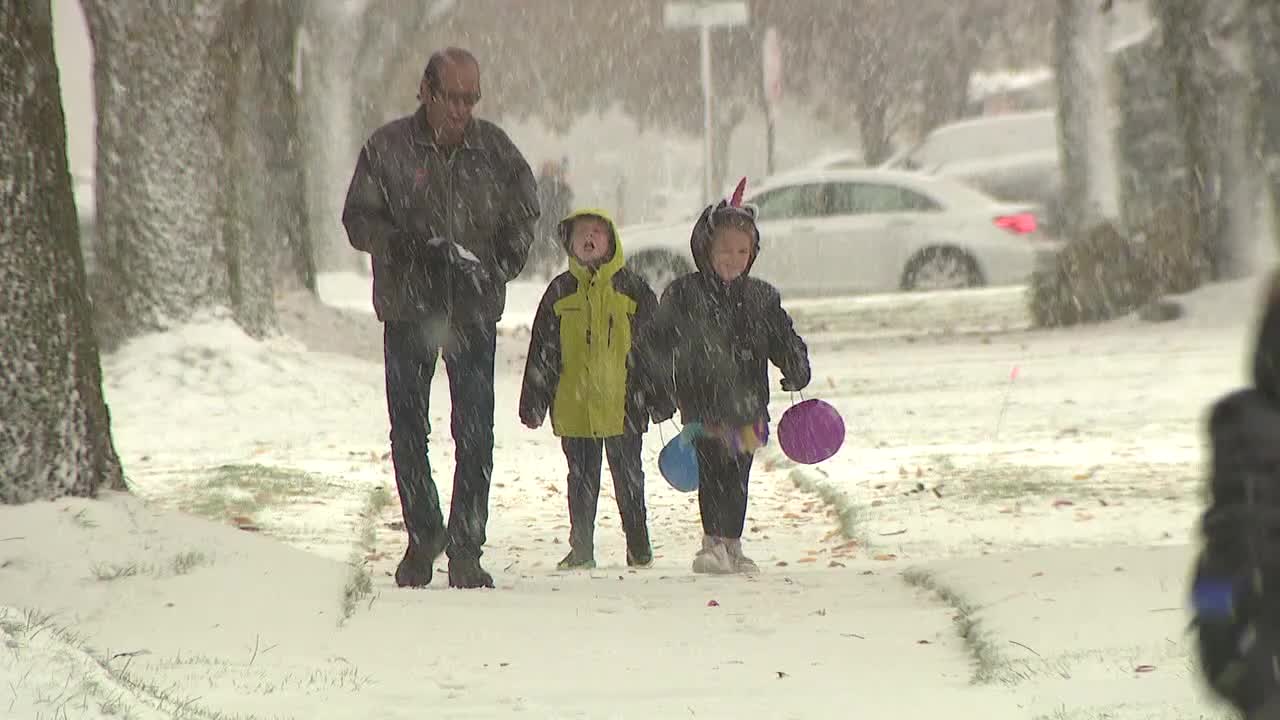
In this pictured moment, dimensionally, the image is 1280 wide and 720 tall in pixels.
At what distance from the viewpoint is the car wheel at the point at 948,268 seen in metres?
23.4

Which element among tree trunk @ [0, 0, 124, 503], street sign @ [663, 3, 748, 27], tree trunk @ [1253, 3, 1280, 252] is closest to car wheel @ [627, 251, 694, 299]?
street sign @ [663, 3, 748, 27]

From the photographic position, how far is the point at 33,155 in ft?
22.7

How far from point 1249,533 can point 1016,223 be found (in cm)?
2052

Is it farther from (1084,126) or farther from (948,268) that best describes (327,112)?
(1084,126)

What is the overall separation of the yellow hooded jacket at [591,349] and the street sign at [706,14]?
18.1m

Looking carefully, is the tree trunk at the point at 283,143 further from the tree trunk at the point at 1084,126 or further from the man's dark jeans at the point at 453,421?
the man's dark jeans at the point at 453,421

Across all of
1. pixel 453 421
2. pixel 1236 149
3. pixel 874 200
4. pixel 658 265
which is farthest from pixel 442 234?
pixel 874 200

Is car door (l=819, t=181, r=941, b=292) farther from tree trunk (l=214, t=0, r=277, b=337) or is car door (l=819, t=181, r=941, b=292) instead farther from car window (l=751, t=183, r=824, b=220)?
tree trunk (l=214, t=0, r=277, b=337)

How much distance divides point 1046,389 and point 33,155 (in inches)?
320

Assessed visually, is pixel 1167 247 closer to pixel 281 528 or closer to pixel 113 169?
pixel 113 169

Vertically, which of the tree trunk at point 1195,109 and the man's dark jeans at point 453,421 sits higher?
the tree trunk at point 1195,109

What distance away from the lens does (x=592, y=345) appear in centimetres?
767

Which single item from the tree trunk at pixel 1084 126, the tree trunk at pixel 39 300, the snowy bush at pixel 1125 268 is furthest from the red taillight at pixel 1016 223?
the tree trunk at pixel 39 300

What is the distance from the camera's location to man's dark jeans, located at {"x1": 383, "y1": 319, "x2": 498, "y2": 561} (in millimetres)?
6707
